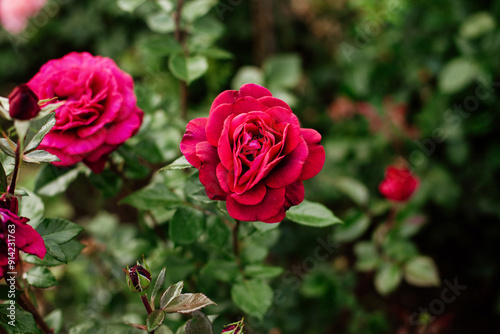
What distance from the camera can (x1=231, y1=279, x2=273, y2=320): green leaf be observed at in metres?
0.77

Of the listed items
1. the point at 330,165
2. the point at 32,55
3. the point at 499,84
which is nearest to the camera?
the point at 499,84

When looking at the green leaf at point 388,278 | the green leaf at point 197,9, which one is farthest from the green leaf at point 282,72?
the green leaf at point 388,278

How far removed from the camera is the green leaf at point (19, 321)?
61 cm

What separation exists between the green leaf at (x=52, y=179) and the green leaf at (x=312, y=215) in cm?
48

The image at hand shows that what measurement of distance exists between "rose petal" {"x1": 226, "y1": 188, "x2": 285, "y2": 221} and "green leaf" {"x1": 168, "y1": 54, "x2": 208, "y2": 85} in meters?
0.42

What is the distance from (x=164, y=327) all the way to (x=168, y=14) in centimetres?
73

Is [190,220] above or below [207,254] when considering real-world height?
above

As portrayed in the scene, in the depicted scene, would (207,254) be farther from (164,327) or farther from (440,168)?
(440,168)

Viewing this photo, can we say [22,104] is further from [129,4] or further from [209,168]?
[129,4]

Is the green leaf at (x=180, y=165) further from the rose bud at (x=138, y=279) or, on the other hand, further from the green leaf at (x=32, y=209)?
the green leaf at (x=32, y=209)

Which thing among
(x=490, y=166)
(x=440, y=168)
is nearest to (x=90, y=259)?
(x=440, y=168)

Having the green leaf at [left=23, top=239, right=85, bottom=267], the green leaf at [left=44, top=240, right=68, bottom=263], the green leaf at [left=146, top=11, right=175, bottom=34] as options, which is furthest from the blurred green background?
the green leaf at [left=44, top=240, right=68, bottom=263]

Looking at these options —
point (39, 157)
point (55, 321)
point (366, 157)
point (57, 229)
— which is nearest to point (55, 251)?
point (57, 229)

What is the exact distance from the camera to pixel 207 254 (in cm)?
96
